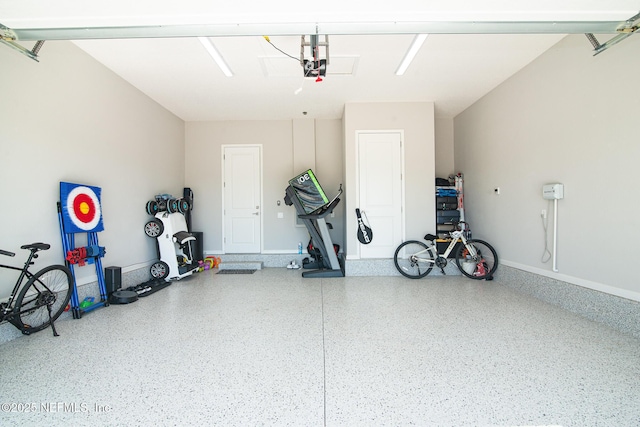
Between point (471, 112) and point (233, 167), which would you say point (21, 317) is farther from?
point (471, 112)

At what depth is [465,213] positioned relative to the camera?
552cm

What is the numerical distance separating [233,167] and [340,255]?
3.00 m

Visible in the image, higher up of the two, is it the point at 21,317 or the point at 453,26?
the point at 453,26

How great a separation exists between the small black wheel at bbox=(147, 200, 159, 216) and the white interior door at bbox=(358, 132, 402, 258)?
11.5 ft

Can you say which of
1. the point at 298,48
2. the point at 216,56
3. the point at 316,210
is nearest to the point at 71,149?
the point at 216,56

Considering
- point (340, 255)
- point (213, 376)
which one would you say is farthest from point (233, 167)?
point (213, 376)

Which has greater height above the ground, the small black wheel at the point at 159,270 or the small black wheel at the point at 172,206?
the small black wheel at the point at 172,206

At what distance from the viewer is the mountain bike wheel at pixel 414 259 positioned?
486 centimetres

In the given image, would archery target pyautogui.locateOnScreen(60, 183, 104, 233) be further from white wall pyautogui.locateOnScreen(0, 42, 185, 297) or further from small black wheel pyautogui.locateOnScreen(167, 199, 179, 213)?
small black wheel pyautogui.locateOnScreen(167, 199, 179, 213)

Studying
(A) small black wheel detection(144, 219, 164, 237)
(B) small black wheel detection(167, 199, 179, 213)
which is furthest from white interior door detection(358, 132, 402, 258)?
(A) small black wheel detection(144, 219, 164, 237)

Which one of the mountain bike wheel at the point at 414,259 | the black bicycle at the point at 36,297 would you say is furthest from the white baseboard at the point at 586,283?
the black bicycle at the point at 36,297

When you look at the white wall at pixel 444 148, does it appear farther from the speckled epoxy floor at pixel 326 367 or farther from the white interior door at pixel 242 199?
the white interior door at pixel 242 199

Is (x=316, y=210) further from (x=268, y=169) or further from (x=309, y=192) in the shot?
(x=268, y=169)

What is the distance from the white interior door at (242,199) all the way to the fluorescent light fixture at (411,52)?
11.2 feet
